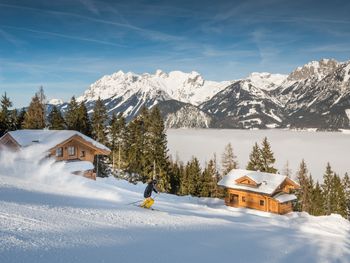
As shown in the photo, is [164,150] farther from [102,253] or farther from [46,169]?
[102,253]

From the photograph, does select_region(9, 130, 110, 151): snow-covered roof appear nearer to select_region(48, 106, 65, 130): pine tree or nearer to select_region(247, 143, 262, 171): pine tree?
→ select_region(48, 106, 65, 130): pine tree

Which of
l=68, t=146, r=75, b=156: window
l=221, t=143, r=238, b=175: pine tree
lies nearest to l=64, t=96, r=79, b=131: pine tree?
l=68, t=146, r=75, b=156: window

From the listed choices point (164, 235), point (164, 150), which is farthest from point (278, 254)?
point (164, 150)

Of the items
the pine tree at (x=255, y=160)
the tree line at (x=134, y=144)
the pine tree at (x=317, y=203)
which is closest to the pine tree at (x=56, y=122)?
the tree line at (x=134, y=144)

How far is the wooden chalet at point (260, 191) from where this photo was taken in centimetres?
5925

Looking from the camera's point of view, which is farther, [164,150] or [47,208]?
[164,150]

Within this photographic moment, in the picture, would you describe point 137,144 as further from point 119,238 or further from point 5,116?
point 119,238

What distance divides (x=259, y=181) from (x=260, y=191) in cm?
227

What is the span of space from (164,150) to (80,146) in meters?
17.9

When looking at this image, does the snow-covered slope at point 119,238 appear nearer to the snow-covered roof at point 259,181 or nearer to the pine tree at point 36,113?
the snow-covered roof at point 259,181

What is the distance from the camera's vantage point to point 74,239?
12.4 meters

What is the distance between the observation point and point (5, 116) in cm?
7681

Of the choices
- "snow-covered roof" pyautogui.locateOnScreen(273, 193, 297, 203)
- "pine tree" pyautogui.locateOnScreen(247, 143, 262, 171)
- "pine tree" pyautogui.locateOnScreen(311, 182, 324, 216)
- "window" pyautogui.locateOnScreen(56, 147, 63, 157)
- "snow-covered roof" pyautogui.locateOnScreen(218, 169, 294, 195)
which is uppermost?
"window" pyautogui.locateOnScreen(56, 147, 63, 157)

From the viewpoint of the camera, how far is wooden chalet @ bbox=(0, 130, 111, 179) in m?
50.7
